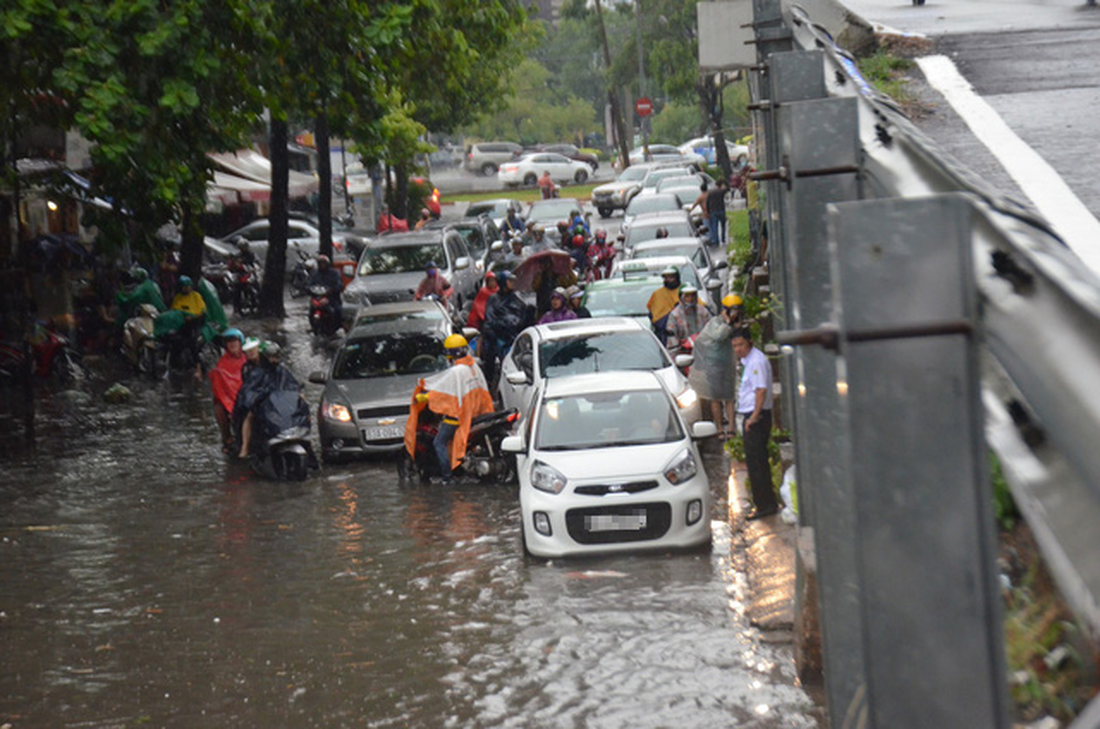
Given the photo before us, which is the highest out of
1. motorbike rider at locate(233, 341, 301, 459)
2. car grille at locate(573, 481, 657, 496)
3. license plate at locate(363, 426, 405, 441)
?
motorbike rider at locate(233, 341, 301, 459)

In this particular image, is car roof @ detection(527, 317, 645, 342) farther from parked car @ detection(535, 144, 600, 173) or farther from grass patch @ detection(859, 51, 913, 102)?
parked car @ detection(535, 144, 600, 173)

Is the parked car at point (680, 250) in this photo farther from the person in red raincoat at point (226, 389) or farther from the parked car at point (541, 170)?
the parked car at point (541, 170)

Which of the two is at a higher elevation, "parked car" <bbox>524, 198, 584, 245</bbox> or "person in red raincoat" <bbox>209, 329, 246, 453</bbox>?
"parked car" <bbox>524, 198, 584, 245</bbox>

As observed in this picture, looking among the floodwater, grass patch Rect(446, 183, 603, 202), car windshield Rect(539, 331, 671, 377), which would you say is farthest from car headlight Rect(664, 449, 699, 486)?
grass patch Rect(446, 183, 603, 202)

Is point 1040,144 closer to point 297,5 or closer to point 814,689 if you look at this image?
point 814,689

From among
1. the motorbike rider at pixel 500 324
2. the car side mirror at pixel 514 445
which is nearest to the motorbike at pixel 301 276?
the motorbike rider at pixel 500 324

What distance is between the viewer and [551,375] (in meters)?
16.4

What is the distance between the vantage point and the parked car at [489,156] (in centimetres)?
8888

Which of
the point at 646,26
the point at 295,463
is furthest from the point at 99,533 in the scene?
the point at 646,26

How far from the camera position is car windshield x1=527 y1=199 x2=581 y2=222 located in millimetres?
42281

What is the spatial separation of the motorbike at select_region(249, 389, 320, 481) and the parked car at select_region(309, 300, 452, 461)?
0.66 m

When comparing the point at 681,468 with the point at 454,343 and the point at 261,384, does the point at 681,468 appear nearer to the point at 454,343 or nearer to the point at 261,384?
the point at 454,343

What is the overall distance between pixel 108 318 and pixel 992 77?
19947 mm

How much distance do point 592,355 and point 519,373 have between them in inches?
33.8
